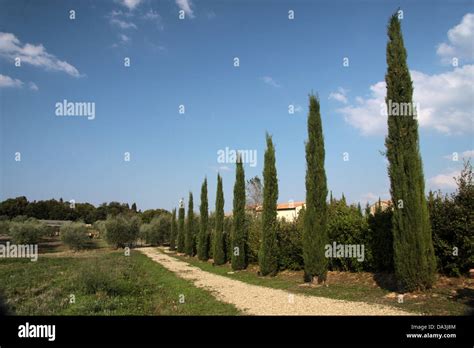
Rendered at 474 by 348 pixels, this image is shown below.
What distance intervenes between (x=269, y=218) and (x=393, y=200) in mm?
6754

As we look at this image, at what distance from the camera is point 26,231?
1302 inches

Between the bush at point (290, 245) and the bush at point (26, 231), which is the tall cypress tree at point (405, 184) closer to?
the bush at point (290, 245)

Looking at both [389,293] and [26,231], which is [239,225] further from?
[26,231]

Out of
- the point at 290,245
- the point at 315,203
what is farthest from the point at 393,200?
the point at 290,245

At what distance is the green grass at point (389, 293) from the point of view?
6.65 metres

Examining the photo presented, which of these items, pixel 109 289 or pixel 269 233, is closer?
pixel 109 289

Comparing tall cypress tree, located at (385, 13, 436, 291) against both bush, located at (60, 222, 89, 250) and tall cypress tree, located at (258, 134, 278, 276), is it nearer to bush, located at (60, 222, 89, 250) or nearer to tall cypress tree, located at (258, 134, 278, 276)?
tall cypress tree, located at (258, 134, 278, 276)

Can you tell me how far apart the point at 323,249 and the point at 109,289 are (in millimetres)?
6953

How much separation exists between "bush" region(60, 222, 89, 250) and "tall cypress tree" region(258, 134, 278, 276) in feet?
94.4

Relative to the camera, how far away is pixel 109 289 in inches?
398
